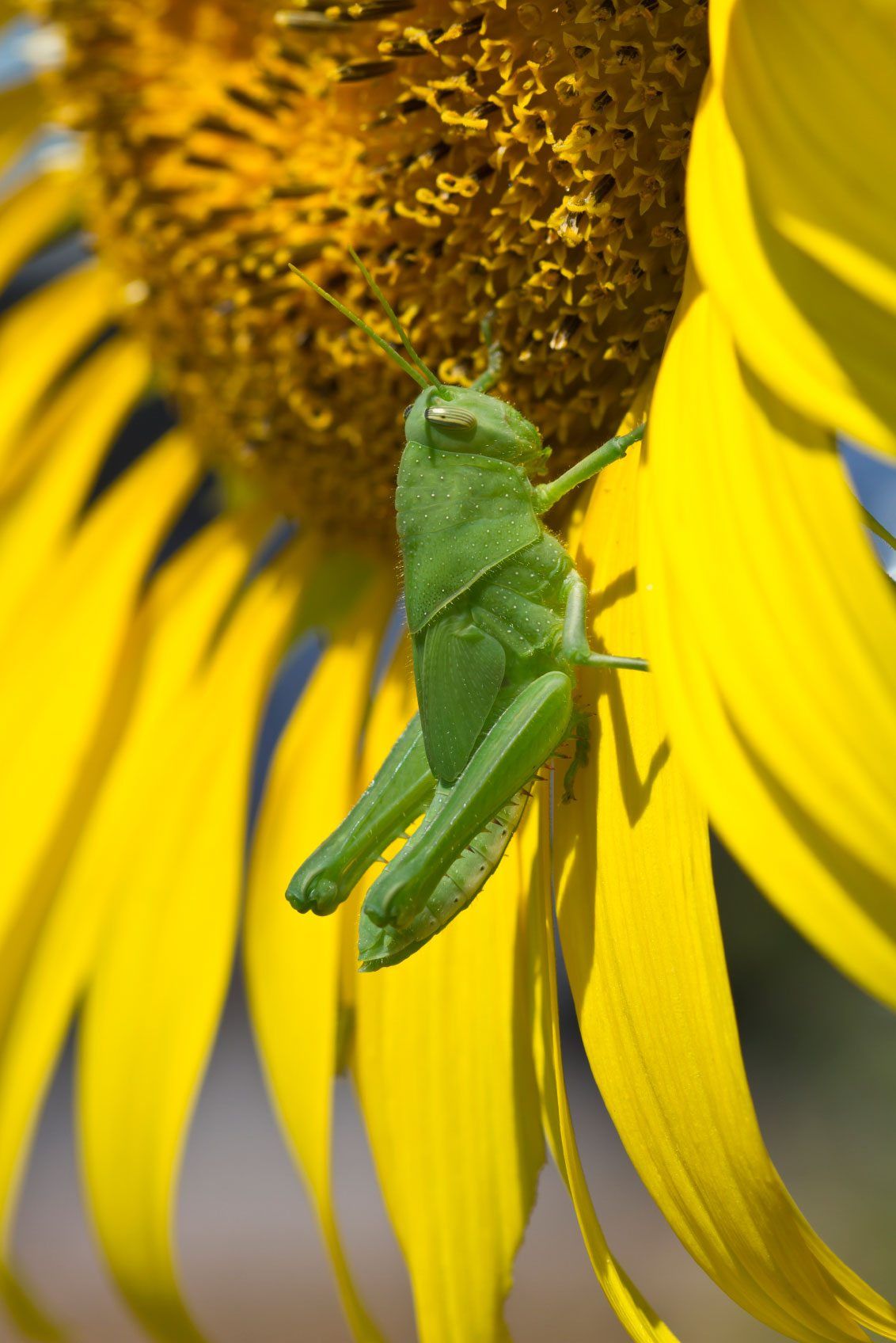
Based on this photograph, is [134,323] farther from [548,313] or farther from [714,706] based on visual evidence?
[714,706]

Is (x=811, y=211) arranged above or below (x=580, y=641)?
above

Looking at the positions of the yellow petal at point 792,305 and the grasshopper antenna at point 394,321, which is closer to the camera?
the yellow petal at point 792,305

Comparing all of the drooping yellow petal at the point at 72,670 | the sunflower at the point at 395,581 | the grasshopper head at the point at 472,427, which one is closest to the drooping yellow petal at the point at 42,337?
the sunflower at the point at 395,581

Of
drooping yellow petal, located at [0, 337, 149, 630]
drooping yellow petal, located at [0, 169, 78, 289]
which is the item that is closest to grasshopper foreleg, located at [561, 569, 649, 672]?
drooping yellow petal, located at [0, 337, 149, 630]

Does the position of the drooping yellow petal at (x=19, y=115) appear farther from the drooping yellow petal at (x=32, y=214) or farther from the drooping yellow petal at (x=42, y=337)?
the drooping yellow petal at (x=42, y=337)

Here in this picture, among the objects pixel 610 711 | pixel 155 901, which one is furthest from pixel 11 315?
pixel 610 711

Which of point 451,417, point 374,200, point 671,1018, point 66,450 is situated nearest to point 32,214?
point 66,450

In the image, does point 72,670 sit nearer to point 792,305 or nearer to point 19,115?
point 19,115
